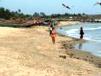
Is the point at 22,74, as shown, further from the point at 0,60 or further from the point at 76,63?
the point at 76,63

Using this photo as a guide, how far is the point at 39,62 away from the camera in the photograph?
60.6 feet

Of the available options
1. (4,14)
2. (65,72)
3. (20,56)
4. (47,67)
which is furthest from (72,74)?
(4,14)

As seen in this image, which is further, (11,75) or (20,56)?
(20,56)

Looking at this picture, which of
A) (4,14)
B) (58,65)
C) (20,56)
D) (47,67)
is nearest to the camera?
(47,67)

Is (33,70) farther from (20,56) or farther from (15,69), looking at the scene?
(20,56)

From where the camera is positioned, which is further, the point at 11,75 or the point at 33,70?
the point at 33,70

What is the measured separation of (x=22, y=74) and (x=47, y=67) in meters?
2.63

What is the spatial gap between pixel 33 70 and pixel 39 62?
277 cm

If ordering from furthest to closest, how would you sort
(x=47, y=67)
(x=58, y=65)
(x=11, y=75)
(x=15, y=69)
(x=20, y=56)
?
1. (x=20, y=56)
2. (x=58, y=65)
3. (x=47, y=67)
4. (x=15, y=69)
5. (x=11, y=75)

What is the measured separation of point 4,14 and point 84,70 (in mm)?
134593

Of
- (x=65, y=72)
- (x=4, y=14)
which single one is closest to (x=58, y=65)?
(x=65, y=72)

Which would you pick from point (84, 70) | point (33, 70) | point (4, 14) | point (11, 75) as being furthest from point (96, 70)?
point (4, 14)

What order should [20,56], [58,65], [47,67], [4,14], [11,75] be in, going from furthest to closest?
[4,14] < [20,56] < [58,65] < [47,67] < [11,75]

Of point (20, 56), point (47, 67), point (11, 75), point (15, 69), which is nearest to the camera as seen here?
point (11, 75)
